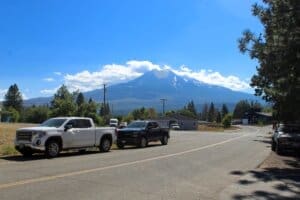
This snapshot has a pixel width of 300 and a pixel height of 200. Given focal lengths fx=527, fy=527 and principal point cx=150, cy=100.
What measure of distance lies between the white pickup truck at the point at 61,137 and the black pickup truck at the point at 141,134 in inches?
173

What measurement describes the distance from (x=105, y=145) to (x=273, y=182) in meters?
13.0

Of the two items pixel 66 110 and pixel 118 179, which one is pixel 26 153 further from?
pixel 66 110

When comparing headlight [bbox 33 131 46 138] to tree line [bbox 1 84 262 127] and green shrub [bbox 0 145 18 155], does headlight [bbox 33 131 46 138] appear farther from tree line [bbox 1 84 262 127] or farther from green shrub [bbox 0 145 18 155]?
tree line [bbox 1 84 262 127]

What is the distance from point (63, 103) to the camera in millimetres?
100938

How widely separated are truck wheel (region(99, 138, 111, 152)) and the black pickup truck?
4.74m

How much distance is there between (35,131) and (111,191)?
35.8 ft

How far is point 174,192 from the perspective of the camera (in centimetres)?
1287

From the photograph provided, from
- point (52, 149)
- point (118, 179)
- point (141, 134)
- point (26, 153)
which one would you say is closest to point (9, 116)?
point (141, 134)

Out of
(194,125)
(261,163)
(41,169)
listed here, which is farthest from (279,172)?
(194,125)

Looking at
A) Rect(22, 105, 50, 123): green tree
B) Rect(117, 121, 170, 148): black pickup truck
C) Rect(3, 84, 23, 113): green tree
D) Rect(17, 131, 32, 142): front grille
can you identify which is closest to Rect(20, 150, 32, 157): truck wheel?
Rect(17, 131, 32, 142): front grille

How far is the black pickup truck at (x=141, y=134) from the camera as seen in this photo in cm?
3247

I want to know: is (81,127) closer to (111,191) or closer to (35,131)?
(35,131)

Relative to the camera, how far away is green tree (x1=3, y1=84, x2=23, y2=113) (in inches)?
7106

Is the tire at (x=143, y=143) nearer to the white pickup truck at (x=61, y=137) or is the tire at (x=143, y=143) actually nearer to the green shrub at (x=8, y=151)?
the white pickup truck at (x=61, y=137)
